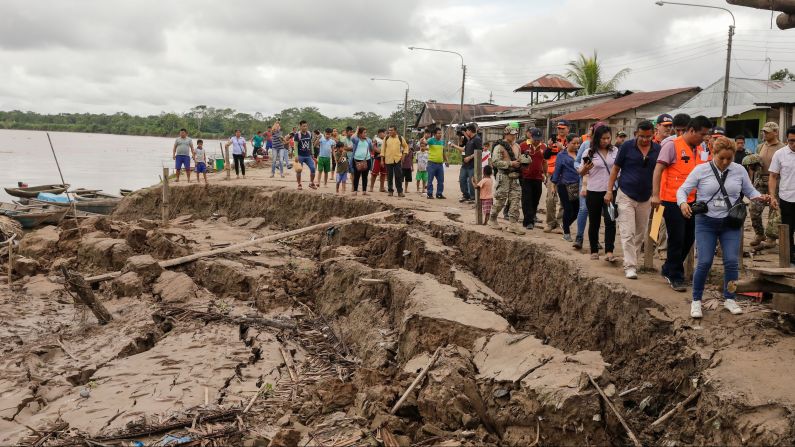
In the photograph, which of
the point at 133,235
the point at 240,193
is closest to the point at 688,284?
the point at 133,235

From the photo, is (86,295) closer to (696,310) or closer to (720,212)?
(696,310)

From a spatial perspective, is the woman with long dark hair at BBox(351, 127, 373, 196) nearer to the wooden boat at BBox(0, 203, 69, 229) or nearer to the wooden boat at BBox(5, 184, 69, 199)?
the wooden boat at BBox(0, 203, 69, 229)

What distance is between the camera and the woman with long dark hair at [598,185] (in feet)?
26.1

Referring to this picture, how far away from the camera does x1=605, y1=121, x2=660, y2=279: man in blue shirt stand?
7.32m

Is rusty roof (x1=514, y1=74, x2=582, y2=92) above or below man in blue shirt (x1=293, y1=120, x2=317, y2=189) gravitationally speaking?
above

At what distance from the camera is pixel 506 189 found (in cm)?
1034

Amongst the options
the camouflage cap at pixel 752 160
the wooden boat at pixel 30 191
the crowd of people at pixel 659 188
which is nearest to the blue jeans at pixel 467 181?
the crowd of people at pixel 659 188

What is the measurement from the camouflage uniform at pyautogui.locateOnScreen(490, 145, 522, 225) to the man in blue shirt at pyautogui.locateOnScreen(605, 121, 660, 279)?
8.80 feet

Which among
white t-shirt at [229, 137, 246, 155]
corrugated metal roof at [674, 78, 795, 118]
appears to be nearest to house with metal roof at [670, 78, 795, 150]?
corrugated metal roof at [674, 78, 795, 118]

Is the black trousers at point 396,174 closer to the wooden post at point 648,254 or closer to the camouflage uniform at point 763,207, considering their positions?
the camouflage uniform at point 763,207

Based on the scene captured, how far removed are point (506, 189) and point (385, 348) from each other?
3900mm

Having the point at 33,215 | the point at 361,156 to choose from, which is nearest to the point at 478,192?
the point at 361,156

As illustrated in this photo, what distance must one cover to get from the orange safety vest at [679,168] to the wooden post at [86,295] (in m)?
7.86

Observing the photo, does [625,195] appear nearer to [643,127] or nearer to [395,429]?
[643,127]
